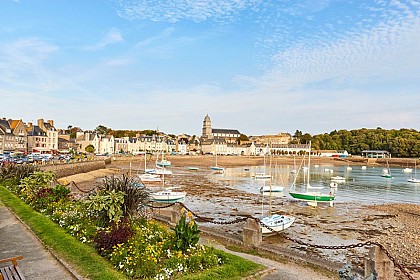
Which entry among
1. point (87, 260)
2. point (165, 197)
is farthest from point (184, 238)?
point (165, 197)

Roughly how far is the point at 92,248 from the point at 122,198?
6.00 feet

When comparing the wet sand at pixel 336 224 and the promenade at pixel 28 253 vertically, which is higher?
the promenade at pixel 28 253

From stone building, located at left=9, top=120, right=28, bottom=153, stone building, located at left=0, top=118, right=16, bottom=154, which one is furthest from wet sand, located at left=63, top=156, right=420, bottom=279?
stone building, located at left=9, top=120, right=28, bottom=153

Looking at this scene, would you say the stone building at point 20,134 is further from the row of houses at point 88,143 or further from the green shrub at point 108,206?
the green shrub at point 108,206

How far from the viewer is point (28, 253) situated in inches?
394

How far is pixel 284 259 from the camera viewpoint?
11.2 meters

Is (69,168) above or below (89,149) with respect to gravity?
below

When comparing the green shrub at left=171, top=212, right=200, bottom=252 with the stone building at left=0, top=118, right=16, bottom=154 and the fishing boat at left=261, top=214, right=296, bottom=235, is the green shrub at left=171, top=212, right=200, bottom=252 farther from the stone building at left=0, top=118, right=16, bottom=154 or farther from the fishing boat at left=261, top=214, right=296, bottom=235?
the stone building at left=0, top=118, right=16, bottom=154

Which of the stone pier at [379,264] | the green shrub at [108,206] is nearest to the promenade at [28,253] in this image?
the green shrub at [108,206]

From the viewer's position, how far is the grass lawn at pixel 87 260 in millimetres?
8441

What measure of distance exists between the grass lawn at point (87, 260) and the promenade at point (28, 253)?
244mm

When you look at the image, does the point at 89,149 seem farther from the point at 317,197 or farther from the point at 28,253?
the point at 28,253

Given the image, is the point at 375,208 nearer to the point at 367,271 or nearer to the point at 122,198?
the point at 367,271

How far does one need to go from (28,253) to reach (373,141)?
176163mm
